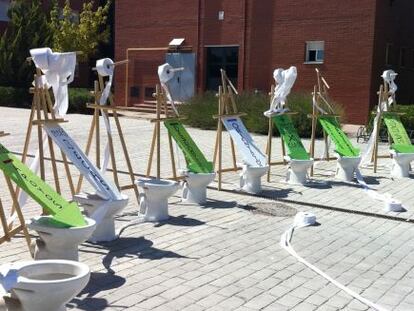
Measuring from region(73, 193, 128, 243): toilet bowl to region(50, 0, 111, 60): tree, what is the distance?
26083 millimetres

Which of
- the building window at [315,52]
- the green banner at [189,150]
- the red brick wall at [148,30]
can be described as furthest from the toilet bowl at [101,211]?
the red brick wall at [148,30]

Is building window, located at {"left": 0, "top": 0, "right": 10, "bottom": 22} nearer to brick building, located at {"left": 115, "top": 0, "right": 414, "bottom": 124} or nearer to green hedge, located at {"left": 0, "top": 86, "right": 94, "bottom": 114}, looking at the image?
green hedge, located at {"left": 0, "top": 86, "right": 94, "bottom": 114}

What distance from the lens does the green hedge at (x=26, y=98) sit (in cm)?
2775

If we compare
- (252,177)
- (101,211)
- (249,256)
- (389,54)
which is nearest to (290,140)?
(252,177)

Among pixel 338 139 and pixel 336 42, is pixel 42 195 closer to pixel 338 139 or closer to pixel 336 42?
pixel 338 139

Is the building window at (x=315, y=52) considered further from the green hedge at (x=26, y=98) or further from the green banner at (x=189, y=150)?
the green banner at (x=189, y=150)

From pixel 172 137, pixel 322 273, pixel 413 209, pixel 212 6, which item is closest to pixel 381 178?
pixel 413 209

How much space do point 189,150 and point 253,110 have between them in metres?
11.4

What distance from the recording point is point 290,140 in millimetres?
10461

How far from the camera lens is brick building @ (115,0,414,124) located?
22969 millimetres

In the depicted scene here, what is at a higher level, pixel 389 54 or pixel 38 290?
pixel 389 54

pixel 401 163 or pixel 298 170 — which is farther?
A: pixel 401 163

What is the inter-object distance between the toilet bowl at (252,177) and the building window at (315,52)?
15.3m

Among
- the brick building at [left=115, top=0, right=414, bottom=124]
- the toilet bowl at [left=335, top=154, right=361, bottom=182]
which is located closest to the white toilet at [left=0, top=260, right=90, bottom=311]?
the toilet bowl at [left=335, top=154, right=361, bottom=182]
